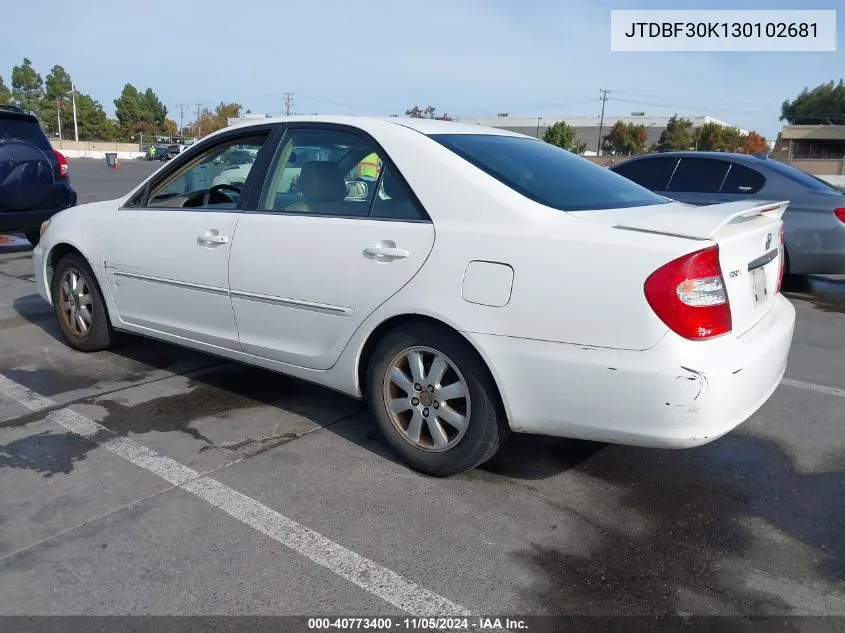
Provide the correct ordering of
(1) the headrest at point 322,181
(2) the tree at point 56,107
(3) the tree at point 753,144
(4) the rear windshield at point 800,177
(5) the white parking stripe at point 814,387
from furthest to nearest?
1. (2) the tree at point 56,107
2. (3) the tree at point 753,144
3. (4) the rear windshield at point 800,177
4. (5) the white parking stripe at point 814,387
5. (1) the headrest at point 322,181

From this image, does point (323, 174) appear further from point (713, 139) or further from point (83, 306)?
point (713, 139)

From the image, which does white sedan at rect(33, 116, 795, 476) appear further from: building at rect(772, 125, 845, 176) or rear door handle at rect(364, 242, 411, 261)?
building at rect(772, 125, 845, 176)

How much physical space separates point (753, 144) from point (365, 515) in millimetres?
90360

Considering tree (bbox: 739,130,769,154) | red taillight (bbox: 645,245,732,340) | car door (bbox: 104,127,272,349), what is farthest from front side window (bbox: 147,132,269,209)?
tree (bbox: 739,130,769,154)

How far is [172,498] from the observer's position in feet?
10.3

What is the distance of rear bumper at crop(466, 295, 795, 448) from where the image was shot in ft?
8.82

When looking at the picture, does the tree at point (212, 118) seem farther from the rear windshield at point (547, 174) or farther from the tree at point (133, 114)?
the rear windshield at point (547, 174)

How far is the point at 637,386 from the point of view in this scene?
273cm

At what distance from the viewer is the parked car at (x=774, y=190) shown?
296 inches

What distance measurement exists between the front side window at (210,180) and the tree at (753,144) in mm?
80153

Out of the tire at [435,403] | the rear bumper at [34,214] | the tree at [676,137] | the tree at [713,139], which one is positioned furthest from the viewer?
the tree at [676,137]

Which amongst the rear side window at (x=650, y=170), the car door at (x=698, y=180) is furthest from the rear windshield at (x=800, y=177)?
the rear side window at (x=650, y=170)

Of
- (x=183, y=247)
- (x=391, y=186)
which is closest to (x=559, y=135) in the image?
(x=183, y=247)

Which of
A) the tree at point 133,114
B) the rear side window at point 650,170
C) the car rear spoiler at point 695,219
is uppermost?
the tree at point 133,114
